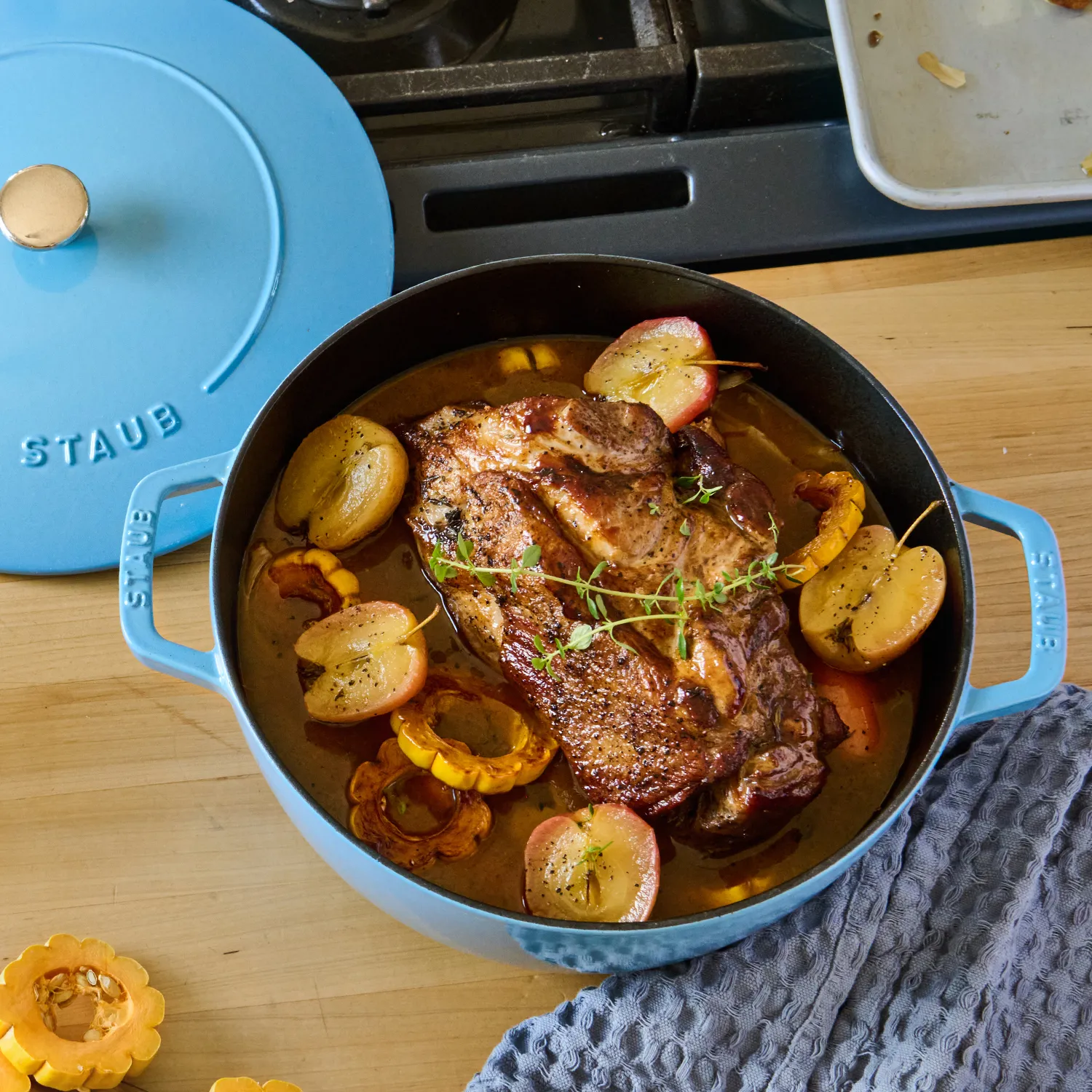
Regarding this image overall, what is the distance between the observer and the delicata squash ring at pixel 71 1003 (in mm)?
1139

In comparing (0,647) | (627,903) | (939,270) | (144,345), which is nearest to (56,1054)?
(0,647)

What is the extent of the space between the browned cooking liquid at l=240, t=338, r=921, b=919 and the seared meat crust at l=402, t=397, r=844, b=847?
1.7 inches

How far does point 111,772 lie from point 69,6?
102 cm

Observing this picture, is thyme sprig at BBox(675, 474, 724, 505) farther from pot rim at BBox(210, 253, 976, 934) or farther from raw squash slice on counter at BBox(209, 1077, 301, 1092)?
raw squash slice on counter at BBox(209, 1077, 301, 1092)

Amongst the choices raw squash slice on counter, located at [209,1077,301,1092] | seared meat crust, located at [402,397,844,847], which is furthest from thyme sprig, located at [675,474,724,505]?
raw squash slice on counter, located at [209,1077,301,1092]

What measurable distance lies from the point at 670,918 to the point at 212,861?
570 millimetres

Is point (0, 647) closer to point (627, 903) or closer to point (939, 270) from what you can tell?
point (627, 903)

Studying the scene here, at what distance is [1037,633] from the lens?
1170 mm

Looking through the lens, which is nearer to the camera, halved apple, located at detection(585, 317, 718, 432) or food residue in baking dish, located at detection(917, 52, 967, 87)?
halved apple, located at detection(585, 317, 718, 432)

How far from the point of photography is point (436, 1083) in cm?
126

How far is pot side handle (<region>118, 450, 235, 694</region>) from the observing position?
44.9 inches

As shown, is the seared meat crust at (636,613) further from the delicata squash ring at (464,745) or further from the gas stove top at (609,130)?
the gas stove top at (609,130)

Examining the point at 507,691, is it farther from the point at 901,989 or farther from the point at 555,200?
the point at 555,200

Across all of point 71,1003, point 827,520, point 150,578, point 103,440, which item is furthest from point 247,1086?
point 827,520
